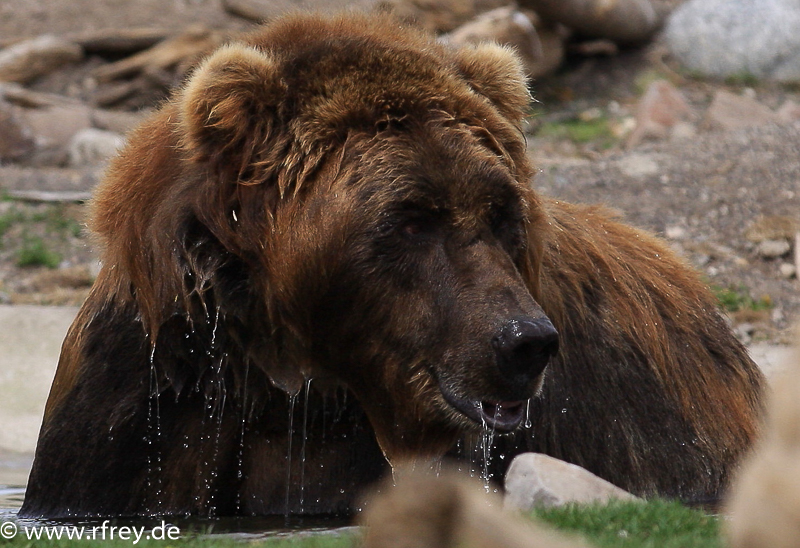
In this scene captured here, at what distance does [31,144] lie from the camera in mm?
13438

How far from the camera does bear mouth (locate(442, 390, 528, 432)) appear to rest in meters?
4.05

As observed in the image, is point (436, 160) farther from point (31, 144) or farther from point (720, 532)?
point (31, 144)

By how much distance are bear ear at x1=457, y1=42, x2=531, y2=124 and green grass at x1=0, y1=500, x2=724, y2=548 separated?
1526mm

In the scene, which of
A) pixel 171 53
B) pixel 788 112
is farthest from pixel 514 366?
pixel 171 53

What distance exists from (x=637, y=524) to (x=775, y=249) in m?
6.37

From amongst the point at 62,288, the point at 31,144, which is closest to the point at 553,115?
the point at 31,144

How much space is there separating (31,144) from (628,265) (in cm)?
951

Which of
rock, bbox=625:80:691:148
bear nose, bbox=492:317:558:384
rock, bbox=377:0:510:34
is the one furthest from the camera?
rock, bbox=377:0:510:34

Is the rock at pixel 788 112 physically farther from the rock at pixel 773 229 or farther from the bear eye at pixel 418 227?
the bear eye at pixel 418 227

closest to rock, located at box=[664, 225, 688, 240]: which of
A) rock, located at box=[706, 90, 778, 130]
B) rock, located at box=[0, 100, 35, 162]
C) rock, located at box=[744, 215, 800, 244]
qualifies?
rock, located at box=[744, 215, 800, 244]

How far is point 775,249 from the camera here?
31.1 feet

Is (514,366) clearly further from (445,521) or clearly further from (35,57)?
(35,57)

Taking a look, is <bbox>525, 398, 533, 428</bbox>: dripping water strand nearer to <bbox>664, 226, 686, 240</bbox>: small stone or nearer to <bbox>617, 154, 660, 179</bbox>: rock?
<bbox>664, 226, 686, 240</bbox>: small stone

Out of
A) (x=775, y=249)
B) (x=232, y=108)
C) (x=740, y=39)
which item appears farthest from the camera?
(x=740, y=39)
